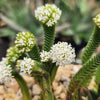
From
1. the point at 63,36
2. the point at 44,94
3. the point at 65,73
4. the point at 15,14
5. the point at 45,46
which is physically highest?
the point at 15,14

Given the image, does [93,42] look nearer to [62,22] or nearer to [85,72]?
[85,72]

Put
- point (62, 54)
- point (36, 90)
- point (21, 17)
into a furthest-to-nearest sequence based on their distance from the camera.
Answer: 1. point (21, 17)
2. point (36, 90)
3. point (62, 54)

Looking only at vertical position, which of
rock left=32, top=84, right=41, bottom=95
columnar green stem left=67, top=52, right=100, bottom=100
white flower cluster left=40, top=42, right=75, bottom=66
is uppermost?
white flower cluster left=40, top=42, right=75, bottom=66

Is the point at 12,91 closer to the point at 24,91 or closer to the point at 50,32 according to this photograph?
the point at 24,91

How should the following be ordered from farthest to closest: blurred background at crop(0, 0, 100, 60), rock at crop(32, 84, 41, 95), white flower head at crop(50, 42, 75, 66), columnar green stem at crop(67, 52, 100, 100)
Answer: blurred background at crop(0, 0, 100, 60)
rock at crop(32, 84, 41, 95)
columnar green stem at crop(67, 52, 100, 100)
white flower head at crop(50, 42, 75, 66)

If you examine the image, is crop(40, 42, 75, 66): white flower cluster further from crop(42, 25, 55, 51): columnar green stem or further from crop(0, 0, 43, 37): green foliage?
crop(0, 0, 43, 37): green foliage

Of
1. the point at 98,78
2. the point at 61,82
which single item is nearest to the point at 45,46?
the point at 98,78

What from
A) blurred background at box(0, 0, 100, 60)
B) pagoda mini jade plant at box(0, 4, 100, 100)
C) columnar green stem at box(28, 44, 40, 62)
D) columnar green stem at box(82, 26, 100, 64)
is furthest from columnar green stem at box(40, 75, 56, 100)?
blurred background at box(0, 0, 100, 60)

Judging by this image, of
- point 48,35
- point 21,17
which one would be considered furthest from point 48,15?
point 21,17
